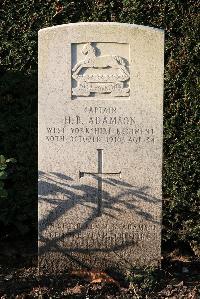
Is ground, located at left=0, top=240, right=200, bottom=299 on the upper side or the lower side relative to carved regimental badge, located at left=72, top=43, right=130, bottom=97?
lower

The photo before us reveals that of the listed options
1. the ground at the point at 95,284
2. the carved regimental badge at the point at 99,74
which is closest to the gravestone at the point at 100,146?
the carved regimental badge at the point at 99,74

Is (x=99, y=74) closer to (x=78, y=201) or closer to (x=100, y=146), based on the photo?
(x=100, y=146)

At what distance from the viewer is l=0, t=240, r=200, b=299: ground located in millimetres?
4320

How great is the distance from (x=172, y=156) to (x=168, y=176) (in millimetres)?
193

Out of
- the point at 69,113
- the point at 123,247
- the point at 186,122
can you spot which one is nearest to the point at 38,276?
the point at 123,247

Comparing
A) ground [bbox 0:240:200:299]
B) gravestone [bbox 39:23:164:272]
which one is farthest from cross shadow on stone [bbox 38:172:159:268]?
ground [bbox 0:240:200:299]

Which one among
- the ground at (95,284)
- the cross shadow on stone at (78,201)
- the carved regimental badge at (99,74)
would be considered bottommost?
the ground at (95,284)

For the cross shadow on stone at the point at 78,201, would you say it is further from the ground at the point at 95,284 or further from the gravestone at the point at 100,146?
the ground at the point at 95,284

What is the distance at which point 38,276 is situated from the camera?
4621 mm

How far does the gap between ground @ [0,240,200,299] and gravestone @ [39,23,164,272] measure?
160 millimetres

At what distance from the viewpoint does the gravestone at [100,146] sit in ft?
14.5

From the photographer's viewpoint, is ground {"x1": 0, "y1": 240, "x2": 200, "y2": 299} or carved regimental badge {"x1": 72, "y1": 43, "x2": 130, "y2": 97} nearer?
ground {"x1": 0, "y1": 240, "x2": 200, "y2": 299}

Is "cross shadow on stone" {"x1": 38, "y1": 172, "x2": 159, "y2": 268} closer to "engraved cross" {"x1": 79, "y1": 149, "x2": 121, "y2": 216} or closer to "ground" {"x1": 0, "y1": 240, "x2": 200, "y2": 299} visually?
"engraved cross" {"x1": 79, "y1": 149, "x2": 121, "y2": 216}

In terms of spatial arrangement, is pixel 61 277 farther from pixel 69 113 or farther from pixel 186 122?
pixel 186 122
